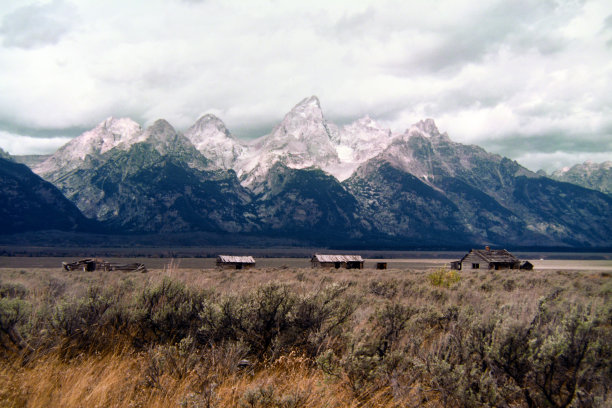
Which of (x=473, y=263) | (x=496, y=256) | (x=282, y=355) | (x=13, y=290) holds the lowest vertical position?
(x=473, y=263)

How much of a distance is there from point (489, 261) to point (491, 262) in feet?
1.27

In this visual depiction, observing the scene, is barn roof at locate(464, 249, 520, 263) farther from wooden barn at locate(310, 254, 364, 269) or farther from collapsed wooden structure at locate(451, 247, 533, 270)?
wooden barn at locate(310, 254, 364, 269)

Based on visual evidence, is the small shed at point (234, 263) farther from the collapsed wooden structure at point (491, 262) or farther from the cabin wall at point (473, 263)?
the cabin wall at point (473, 263)

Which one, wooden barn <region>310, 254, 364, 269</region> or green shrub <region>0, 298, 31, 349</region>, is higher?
green shrub <region>0, 298, 31, 349</region>

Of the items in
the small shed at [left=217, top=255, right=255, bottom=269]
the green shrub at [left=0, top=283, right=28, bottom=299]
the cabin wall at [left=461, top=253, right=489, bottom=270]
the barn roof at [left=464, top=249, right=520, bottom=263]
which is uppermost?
the green shrub at [left=0, top=283, right=28, bottom=299]

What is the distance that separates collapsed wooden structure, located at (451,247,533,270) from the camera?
49.2 m

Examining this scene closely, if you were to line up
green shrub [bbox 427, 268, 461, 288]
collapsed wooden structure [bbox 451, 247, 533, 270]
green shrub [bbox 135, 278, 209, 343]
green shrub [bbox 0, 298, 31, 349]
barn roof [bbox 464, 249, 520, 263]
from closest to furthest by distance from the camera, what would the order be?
green shrub [bbox 0, 298, 31, 349], green shrub [bbox 135, 278, 209, 343], green shrub [bbox 427, 268, 461, 288], collapsed wooden structure [bbox 451, 247, 533, 270], barn roof [bbox 464, 249, 520, 263]

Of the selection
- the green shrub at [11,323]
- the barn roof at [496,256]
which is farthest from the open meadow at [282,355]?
the barn roof at [496,256]

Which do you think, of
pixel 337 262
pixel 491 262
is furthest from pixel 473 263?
pixel 337 262

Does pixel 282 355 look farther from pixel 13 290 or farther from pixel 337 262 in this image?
pixel 337 262

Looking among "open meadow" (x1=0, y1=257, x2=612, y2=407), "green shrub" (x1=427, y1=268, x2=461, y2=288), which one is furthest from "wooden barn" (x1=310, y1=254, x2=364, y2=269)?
"open meadow" (x1=0, y1=257, x2=612, y2=407)

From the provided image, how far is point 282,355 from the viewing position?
7172mm

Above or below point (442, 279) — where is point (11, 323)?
above

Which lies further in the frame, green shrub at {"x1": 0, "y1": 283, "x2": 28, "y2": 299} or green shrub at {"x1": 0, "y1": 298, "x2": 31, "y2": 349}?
green shrub at {"x1": 0, "y1": 283, "x2": 28, "y2": 299}
